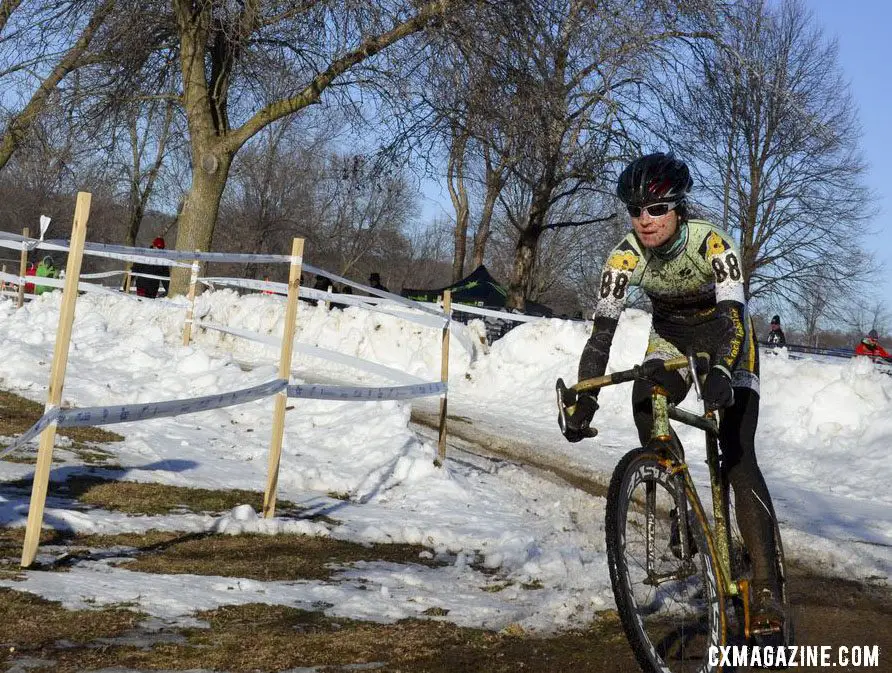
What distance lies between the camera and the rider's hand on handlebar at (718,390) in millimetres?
3738

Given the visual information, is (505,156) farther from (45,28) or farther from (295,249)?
(295,249)

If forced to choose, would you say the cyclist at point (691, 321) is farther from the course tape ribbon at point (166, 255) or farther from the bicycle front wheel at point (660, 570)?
the course tape ribbon at point (166, 255)

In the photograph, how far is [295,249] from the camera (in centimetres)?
679

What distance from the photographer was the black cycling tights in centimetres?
407

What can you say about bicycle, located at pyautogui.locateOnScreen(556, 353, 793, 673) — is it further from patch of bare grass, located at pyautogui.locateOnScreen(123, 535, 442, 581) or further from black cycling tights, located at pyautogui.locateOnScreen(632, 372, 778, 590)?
patch of bare grass, located at pyautogui.locateOnScreen(123, 535, 442, 581)

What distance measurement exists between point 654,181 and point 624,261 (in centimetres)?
50

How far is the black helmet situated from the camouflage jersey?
277mm

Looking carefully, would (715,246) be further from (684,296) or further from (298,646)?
(298,646)

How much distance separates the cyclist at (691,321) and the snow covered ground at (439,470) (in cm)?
100

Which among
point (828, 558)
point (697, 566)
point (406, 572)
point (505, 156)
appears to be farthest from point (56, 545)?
point (505, 156)

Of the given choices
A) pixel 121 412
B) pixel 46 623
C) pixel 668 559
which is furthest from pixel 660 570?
pixel 121 412

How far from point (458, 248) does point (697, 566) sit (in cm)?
3511

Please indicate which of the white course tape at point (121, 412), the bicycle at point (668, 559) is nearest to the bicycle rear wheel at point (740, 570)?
the bicycle at point (668, 559)

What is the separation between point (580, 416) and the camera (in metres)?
4.15
